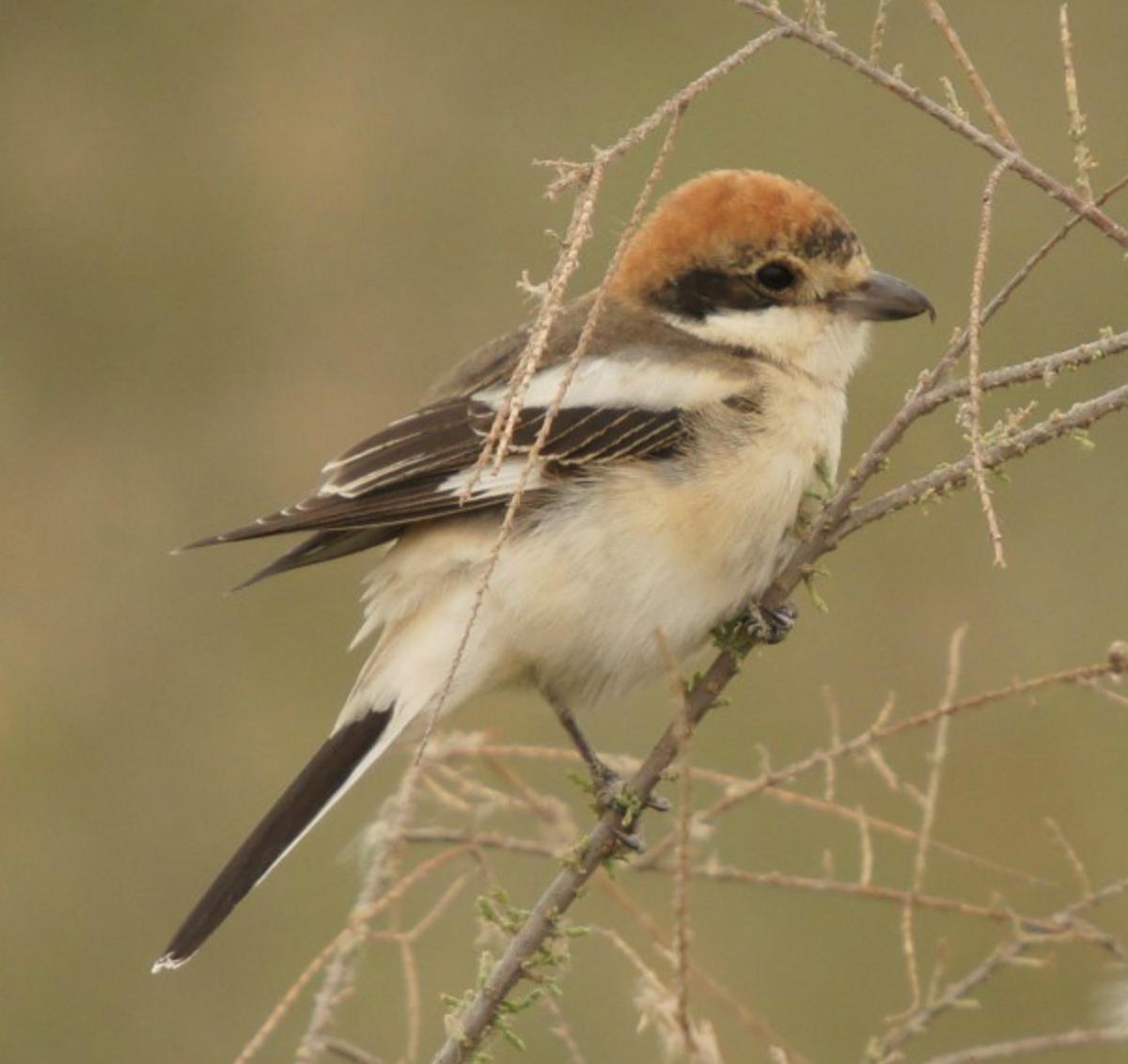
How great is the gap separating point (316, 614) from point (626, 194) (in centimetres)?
155

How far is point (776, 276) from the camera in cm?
333

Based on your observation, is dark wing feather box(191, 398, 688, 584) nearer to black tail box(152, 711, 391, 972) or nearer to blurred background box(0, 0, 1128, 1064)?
black tail box(152, 711, 391, 972)

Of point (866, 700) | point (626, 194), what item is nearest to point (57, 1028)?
point (866, 700)

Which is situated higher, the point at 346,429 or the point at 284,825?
the point at 284,825

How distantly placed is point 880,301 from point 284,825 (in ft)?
3.81

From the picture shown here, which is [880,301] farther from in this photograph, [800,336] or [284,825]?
[284,825]

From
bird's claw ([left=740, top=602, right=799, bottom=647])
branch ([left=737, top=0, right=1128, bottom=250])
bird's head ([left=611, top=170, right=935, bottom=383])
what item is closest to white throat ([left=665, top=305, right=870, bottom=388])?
bird's head ([left=611, top=170, right=935, bottom=383])

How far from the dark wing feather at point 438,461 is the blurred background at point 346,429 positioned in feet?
4.37

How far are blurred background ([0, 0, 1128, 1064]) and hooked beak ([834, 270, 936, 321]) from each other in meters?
1.06

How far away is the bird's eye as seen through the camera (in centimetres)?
332

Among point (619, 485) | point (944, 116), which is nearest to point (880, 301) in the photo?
point (619, 485)

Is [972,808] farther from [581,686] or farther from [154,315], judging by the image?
[154,315]

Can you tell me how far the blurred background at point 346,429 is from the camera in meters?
4.98

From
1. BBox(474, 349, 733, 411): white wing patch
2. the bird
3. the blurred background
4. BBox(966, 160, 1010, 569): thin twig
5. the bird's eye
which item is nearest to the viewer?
BBox(966, 160, 1010, 569): thin twig
